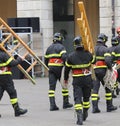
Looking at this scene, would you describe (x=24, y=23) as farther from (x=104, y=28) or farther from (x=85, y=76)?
(x=85, y=76)

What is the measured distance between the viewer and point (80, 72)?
1248 centimetres

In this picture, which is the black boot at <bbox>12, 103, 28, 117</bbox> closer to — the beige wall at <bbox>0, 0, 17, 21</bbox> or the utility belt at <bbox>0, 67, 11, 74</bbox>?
the utility belt at <bbox>0, 67, 11, 74</bbox>

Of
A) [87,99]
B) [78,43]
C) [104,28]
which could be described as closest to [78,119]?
[87,99]

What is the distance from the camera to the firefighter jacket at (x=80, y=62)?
1239 cm

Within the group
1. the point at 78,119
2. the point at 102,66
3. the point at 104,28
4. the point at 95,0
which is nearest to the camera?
the point at 78,119

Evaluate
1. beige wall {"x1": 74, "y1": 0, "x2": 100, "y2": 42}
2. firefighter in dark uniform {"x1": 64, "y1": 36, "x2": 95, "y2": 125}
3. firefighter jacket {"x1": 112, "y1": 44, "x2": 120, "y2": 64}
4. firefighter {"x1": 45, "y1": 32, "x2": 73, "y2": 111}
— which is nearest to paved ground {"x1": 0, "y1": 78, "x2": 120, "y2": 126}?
firefighter {"x1": 45, "y1": 32, "x2": 73, "y2": 111}

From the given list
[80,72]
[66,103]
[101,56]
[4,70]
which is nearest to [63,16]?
[66,103]

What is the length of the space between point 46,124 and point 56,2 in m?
19.5

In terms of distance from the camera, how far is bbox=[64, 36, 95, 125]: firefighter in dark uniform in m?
12.4

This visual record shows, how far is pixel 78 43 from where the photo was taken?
40.5ft

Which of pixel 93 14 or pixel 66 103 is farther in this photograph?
pixel 93 14

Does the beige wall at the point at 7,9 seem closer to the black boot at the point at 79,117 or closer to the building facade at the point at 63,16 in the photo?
the building facade at the point at 63,16

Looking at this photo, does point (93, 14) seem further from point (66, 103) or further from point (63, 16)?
point (66, 103)

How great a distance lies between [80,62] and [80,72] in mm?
236
